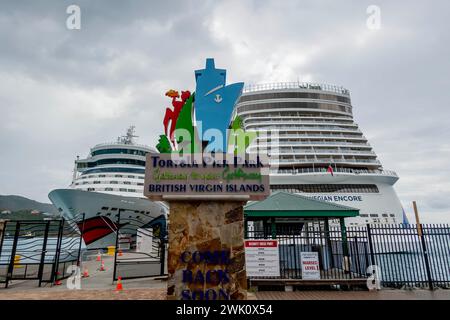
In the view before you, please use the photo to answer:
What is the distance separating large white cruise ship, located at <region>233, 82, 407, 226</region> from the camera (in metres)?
33.0

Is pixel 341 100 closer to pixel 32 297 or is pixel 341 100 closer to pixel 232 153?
pixel 232 153

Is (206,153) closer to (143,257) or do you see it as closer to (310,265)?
(310,265)

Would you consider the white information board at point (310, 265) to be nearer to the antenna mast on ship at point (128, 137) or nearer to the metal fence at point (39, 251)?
the metal fence at point (39, 251)

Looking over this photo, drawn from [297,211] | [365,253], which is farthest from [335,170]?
[365,253]

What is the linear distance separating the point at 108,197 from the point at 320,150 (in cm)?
2805

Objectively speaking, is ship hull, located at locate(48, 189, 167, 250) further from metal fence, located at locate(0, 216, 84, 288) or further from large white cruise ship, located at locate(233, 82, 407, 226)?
large white cruise ship, located at locate(233, 82, 407, 226)

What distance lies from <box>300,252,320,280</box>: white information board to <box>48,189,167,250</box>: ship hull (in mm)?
18088

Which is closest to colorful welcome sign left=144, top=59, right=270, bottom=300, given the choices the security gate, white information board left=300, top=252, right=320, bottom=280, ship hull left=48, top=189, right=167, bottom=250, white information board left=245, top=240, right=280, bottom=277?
white information board left=245, top=240, right=280, bottom=277

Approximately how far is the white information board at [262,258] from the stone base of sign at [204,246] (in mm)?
3249

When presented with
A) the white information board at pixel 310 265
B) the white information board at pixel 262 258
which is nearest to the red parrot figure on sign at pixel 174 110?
the white information board at pixel 262 258

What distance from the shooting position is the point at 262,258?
9305mm
